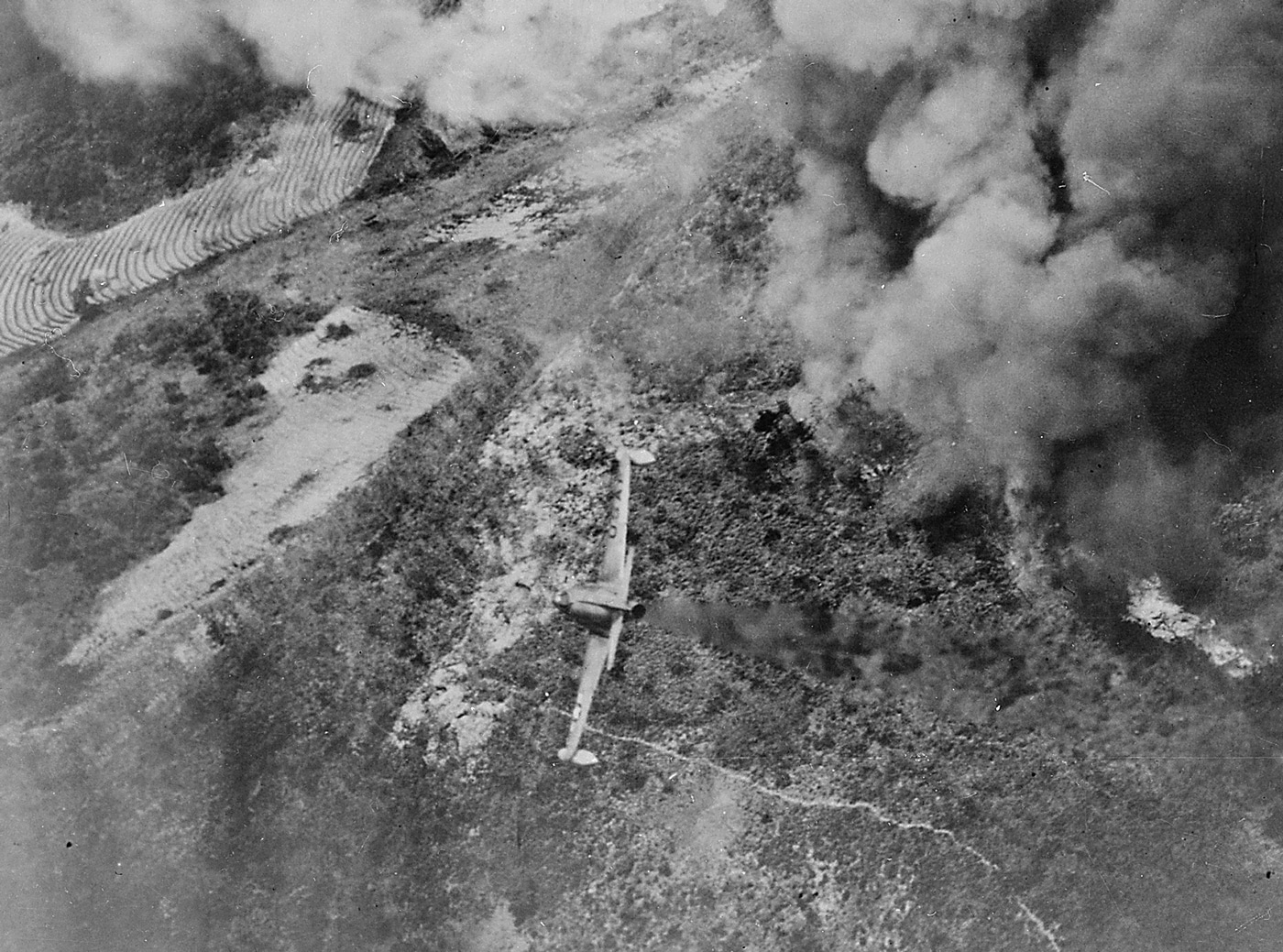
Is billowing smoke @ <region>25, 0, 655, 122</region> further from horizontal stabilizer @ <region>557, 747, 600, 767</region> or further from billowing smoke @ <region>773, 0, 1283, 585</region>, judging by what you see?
horizontal stabilizer @ <region>557, 747, 600, 767</region>

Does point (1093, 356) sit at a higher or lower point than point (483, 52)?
lower

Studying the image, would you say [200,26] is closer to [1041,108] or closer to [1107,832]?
[1041,108]

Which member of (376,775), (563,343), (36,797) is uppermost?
(563,343)

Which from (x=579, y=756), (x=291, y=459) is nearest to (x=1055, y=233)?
(x=579, y=756)

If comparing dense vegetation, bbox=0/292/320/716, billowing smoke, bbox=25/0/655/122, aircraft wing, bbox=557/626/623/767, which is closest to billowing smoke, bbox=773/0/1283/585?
billowing smoke, bbox=25/0/655/122

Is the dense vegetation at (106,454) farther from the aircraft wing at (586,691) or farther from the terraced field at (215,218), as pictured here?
the aircraft wing at (586,691)

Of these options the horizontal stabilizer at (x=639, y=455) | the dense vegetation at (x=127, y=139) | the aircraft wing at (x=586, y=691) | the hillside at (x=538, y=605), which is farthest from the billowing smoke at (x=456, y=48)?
the aircraft wing at (x=586, y=691)

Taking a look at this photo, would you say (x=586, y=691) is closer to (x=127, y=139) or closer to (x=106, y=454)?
(x=106, y=454)

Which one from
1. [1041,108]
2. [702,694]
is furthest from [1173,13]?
[702,694]
